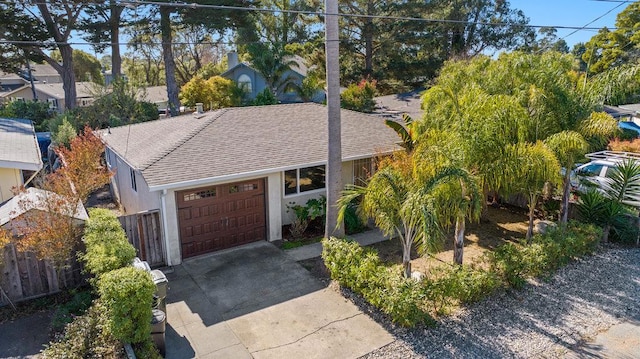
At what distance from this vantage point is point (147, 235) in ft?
34.8

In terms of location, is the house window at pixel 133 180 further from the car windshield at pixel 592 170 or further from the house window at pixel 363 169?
the car windshield at pixel 592 170

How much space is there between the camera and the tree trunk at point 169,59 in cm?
3166

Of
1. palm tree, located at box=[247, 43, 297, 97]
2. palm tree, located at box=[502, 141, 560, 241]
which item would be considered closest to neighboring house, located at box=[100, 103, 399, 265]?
palm tree, located at box=[502, 141, 560, 241]

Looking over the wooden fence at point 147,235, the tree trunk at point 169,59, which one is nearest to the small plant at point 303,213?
the wooden fence at point 147,235

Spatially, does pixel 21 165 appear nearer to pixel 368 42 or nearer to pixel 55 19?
pixel 55 19

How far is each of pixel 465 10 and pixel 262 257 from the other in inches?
1326

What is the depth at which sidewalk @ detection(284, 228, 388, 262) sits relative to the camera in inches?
453

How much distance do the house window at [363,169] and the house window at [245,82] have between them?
75.9 ft

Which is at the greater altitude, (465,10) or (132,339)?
(465,10)

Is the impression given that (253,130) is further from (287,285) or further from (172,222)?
(287,285)

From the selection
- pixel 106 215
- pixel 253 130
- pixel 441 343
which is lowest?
pixel 441 343

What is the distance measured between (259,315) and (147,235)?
3.95 m

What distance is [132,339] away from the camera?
684 centimetres

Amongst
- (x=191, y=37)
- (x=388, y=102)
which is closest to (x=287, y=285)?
(x=388, y=102)
